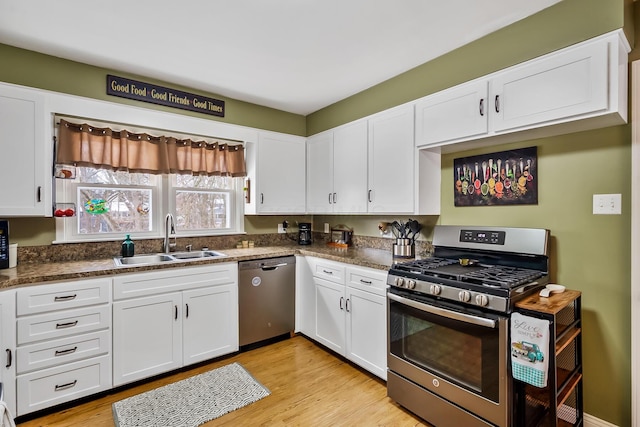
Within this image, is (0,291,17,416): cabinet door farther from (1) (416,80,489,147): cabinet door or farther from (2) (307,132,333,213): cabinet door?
(1) (416,80,489,147): cabinet door

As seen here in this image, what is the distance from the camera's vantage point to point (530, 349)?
1.49 metres

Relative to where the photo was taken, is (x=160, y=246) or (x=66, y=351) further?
(x=160, y=246)

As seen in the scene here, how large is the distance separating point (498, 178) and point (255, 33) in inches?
77.3

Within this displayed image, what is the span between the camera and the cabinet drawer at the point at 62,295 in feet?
6.60

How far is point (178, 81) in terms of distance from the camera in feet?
9.62

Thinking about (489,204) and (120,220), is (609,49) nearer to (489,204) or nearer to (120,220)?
(489,204)

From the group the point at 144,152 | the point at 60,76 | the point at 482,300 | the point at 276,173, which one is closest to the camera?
the point at 482,300

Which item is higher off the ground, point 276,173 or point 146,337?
point 276,173

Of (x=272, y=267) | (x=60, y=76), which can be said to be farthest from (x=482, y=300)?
(x=60, y=76)

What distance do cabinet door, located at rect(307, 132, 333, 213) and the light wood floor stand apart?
5.04 feet

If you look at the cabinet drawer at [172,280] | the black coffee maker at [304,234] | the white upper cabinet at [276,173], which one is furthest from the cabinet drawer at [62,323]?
the black coffee maker at [304,234]

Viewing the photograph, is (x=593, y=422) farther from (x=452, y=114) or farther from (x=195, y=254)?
(x=195, y=254)

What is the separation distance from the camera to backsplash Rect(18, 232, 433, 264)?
250 centimetres

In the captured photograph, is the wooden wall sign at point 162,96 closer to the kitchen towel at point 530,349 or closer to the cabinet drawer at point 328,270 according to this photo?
the cabinet drawer at point 328,270
